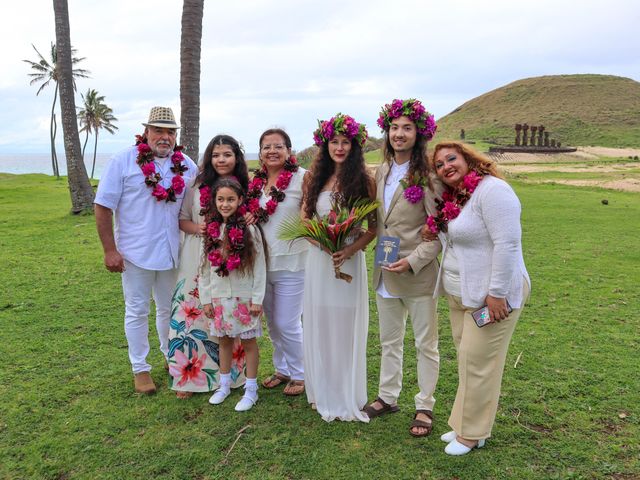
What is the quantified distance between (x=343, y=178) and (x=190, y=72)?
15.7 feet

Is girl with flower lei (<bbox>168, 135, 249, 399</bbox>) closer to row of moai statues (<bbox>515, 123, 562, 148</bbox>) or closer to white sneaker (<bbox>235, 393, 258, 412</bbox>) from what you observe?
white sneaker (<bbox>235, 393, 258, 412</bbox>)

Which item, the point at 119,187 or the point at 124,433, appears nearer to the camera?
the point at 124,433

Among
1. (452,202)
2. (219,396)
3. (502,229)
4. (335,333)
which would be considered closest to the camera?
(502,229)

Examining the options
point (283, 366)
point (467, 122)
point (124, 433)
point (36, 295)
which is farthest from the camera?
point (467, 122)

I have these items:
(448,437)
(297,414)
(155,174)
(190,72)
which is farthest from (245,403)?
(190,72)

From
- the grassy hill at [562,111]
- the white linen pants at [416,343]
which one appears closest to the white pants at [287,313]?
the white linen pants at [416,343]

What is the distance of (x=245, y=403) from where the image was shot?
4.18m

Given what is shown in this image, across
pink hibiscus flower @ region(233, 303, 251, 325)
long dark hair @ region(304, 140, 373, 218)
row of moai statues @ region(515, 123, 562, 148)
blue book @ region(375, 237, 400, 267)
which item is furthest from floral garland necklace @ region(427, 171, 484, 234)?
row of moai statues @ region(515, 123, 562, 148)

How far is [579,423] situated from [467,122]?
6330 centimetres

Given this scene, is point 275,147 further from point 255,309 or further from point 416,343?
point 416,343

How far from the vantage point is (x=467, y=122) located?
6303 cm

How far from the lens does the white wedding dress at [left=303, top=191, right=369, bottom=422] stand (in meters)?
4.00

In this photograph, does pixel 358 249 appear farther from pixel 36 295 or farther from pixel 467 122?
pixel 467 122

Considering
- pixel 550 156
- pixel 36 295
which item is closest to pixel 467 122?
pixel 550 156
